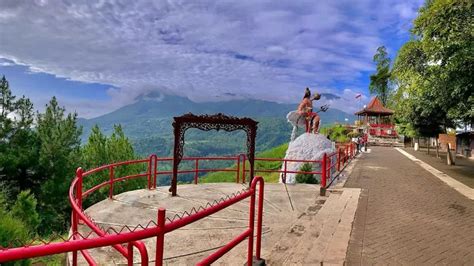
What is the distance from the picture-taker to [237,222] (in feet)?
26.4

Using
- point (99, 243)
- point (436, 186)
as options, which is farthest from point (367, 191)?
point (99, 243)

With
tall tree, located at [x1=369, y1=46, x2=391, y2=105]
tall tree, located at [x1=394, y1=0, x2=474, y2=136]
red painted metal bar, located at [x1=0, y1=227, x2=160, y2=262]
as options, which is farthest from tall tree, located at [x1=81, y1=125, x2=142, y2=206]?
tall tree, located at [x1=369, y1=46, x2=391, y2=105]

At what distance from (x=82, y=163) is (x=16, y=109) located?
18.8 ft

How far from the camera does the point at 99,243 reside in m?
2.42

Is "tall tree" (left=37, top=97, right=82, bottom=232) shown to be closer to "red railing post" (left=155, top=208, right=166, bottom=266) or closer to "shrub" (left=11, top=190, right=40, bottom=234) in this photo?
"shrub" (left=11, top=190, right=40, bottom=234)

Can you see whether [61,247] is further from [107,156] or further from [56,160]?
[107,156]

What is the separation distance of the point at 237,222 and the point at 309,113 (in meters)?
11.9

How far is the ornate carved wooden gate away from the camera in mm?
11055

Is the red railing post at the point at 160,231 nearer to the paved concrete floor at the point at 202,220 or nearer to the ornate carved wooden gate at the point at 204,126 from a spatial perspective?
the paved concrete floor at the point at 202,220

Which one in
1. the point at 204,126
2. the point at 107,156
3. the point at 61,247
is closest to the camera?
the point at 61,247

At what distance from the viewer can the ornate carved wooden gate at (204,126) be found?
1105 centimetres

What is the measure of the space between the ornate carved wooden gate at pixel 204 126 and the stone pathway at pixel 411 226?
12.9 feet

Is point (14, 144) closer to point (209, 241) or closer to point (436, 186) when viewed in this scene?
point (209, 241)

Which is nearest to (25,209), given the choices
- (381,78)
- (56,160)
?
(56,160)
